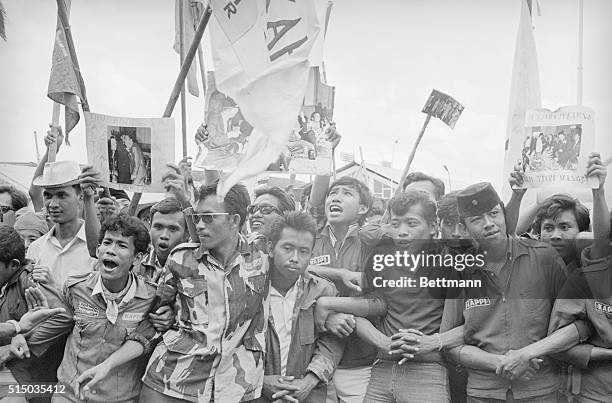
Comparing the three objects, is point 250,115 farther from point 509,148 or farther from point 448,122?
point 509,148

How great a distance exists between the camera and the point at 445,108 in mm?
3004

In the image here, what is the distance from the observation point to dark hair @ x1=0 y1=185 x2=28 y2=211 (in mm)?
3213

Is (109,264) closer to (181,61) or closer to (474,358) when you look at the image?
(181,61)

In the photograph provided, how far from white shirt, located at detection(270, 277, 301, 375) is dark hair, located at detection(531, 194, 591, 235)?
109 cm

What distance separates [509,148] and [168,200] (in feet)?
4.90

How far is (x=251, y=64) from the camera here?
308 centimetres

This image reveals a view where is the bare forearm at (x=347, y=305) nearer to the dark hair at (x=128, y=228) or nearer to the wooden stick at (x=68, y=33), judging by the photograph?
the dark hair at (x=128, y=228)

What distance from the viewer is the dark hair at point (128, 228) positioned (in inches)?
121

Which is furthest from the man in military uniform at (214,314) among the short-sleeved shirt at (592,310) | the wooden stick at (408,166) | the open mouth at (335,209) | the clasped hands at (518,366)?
the short-sleeved shirt at (592,310)

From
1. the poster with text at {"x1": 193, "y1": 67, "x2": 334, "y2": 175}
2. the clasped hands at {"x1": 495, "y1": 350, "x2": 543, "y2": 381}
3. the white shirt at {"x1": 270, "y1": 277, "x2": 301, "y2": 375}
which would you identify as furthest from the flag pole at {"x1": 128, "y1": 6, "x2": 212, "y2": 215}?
the clasped hands at {"x1": 495, "y1": 350, "x2": 543, "y2": 381}

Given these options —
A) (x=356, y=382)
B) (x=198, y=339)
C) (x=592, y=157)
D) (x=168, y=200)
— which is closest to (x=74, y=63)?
(x=168, y=200)

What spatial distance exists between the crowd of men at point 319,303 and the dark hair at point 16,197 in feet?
0.09

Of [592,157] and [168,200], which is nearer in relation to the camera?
[592,157]

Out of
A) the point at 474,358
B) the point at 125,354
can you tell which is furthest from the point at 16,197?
the point at 474,358
